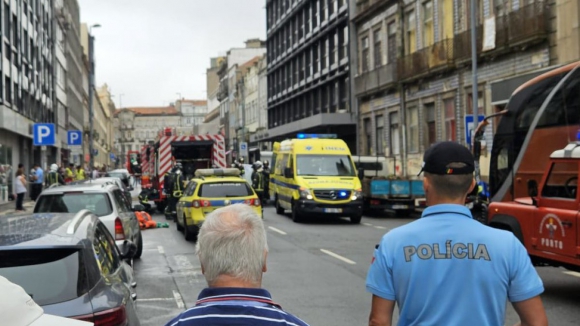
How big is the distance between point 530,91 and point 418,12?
969 inches

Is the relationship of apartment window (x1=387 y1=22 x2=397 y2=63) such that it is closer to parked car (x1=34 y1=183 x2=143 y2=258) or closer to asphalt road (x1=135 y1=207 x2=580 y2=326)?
asphalt road (x1=135 y1=207 x2=580 y2=326)

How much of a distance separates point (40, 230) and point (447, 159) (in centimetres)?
342

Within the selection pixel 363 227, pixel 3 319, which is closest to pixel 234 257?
pixel 3 319

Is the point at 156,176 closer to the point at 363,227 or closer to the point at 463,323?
the point at 363,227

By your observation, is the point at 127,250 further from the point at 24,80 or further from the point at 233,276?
the point at 24,80

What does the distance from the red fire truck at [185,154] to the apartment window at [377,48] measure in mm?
14253

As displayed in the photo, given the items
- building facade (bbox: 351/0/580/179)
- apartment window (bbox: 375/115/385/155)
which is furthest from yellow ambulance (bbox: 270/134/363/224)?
apartment window (bbox: 375/115/385/155)

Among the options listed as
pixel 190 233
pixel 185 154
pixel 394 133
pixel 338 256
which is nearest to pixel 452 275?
pixel 338 256

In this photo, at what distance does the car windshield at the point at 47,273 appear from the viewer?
5184mm

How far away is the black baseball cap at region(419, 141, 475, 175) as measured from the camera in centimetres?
354

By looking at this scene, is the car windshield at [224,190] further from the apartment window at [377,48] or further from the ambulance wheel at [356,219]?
the apartment window at [377,48]

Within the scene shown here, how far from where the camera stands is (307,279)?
1276 centimetres

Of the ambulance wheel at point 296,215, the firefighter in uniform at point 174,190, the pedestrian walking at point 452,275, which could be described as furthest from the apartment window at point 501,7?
the pedestrian walking at point 452,275

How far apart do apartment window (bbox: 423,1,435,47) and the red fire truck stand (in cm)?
1112
